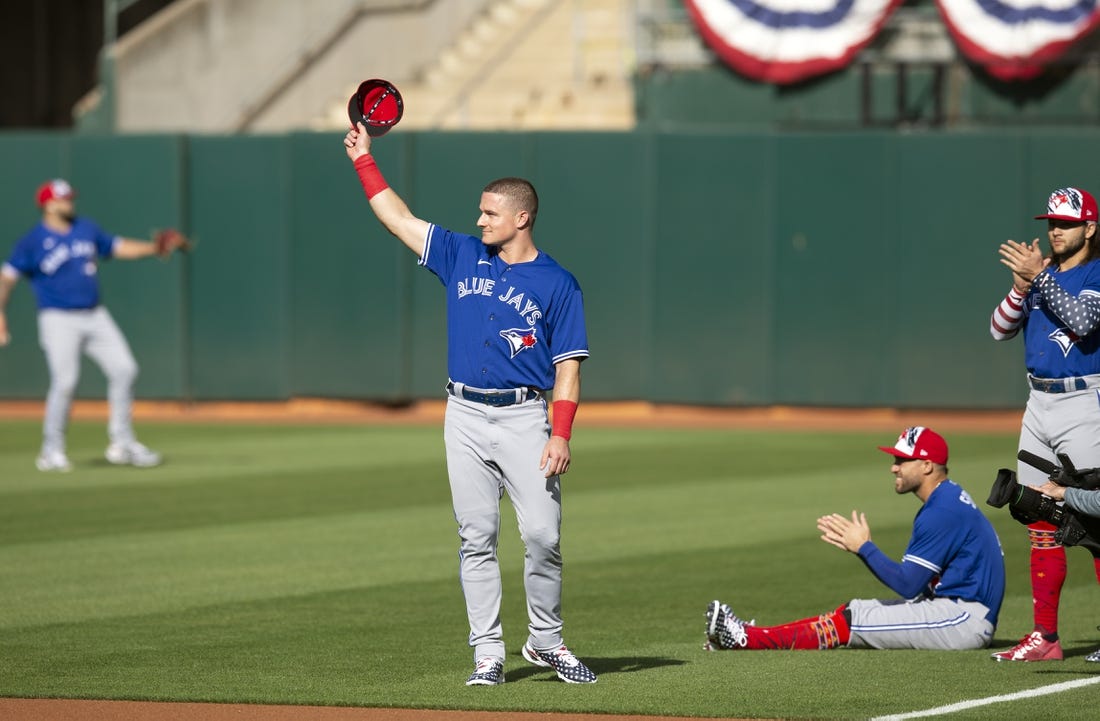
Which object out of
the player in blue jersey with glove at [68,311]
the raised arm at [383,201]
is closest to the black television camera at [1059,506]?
the raised arm at [383,201]

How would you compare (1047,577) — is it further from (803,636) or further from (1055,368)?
(803,636)

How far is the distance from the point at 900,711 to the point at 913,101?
55.0 ft

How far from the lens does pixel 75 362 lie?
53.4ft

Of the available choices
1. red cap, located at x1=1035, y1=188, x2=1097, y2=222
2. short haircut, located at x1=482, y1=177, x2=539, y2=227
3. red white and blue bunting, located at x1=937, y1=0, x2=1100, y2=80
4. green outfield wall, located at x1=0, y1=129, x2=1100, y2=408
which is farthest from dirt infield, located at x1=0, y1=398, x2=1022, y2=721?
short haircut, located at x1=482, y1=177, x2=539, y2=227

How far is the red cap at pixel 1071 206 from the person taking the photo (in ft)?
27.3

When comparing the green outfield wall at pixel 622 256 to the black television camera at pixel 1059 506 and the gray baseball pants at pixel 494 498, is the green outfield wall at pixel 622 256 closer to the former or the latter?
the black television camera at pixel 1059 506

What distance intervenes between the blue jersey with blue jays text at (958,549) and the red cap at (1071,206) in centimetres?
141

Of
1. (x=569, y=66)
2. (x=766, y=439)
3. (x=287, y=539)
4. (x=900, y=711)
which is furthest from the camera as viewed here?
(x=569, y=66)

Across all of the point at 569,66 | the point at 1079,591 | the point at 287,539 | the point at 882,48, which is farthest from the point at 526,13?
the point at 1079,591

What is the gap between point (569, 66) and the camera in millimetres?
27375

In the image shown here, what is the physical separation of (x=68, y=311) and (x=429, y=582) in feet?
22.4

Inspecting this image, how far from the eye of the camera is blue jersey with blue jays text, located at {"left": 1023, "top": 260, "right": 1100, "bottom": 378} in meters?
8.38

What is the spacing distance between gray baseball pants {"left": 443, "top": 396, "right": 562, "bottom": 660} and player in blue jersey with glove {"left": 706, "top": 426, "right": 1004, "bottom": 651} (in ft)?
4.19

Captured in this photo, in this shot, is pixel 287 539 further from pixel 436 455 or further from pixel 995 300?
pixel 995 300
